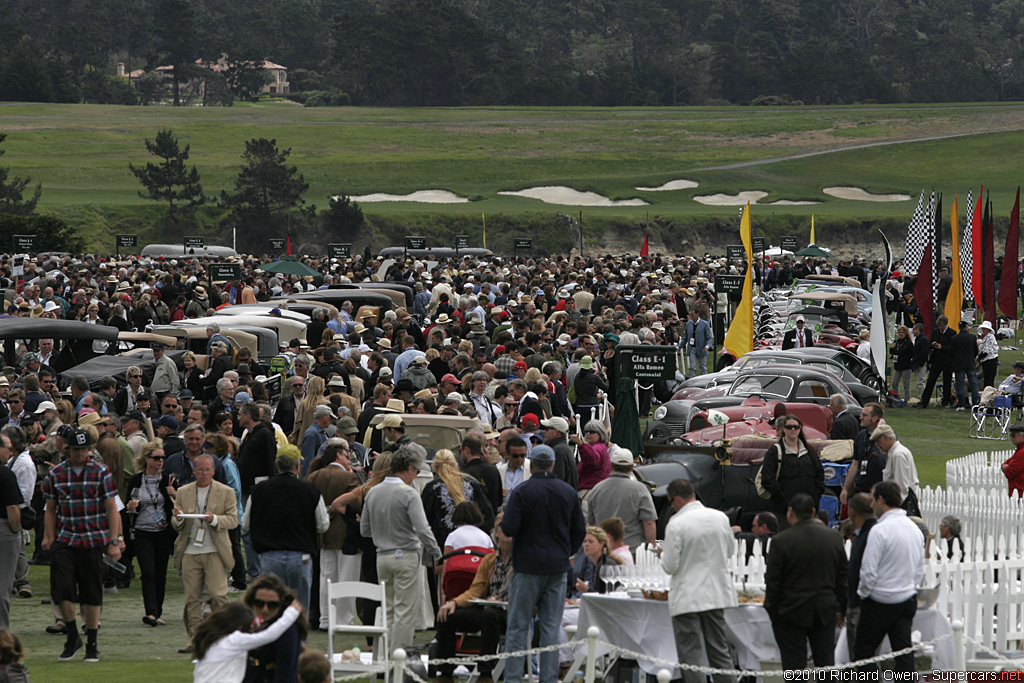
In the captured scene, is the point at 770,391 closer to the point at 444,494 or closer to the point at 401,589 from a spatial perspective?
the point at 444,494

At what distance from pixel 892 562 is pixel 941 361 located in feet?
55.7

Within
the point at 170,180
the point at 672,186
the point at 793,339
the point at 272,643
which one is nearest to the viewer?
the point at 272,643

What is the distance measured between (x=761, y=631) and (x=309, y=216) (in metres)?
58.7

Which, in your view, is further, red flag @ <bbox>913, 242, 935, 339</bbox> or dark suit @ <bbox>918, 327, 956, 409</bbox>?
red flag @ <bbox>913, 242, 935, 339</bbox>

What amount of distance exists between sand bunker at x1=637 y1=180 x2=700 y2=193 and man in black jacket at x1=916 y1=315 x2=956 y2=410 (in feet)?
176

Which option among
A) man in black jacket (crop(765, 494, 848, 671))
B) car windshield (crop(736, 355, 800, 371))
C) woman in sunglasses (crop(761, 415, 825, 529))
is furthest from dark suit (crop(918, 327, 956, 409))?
man in black jacket (crop(765, 494, 848, 671))

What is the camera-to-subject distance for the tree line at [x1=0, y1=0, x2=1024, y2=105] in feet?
376

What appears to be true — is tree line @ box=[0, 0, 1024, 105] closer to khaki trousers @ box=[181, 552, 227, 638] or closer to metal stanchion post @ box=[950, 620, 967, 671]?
khaki trousers @ box=[181, 552, 227, 638]

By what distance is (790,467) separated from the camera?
40.3 feet

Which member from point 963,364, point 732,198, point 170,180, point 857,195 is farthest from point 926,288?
point 857,195

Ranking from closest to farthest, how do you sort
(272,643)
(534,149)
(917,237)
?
(272,643), (917,237), (534,149)

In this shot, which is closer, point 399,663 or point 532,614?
point 399,663

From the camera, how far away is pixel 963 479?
14.4m

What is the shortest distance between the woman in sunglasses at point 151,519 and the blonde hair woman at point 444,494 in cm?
221
